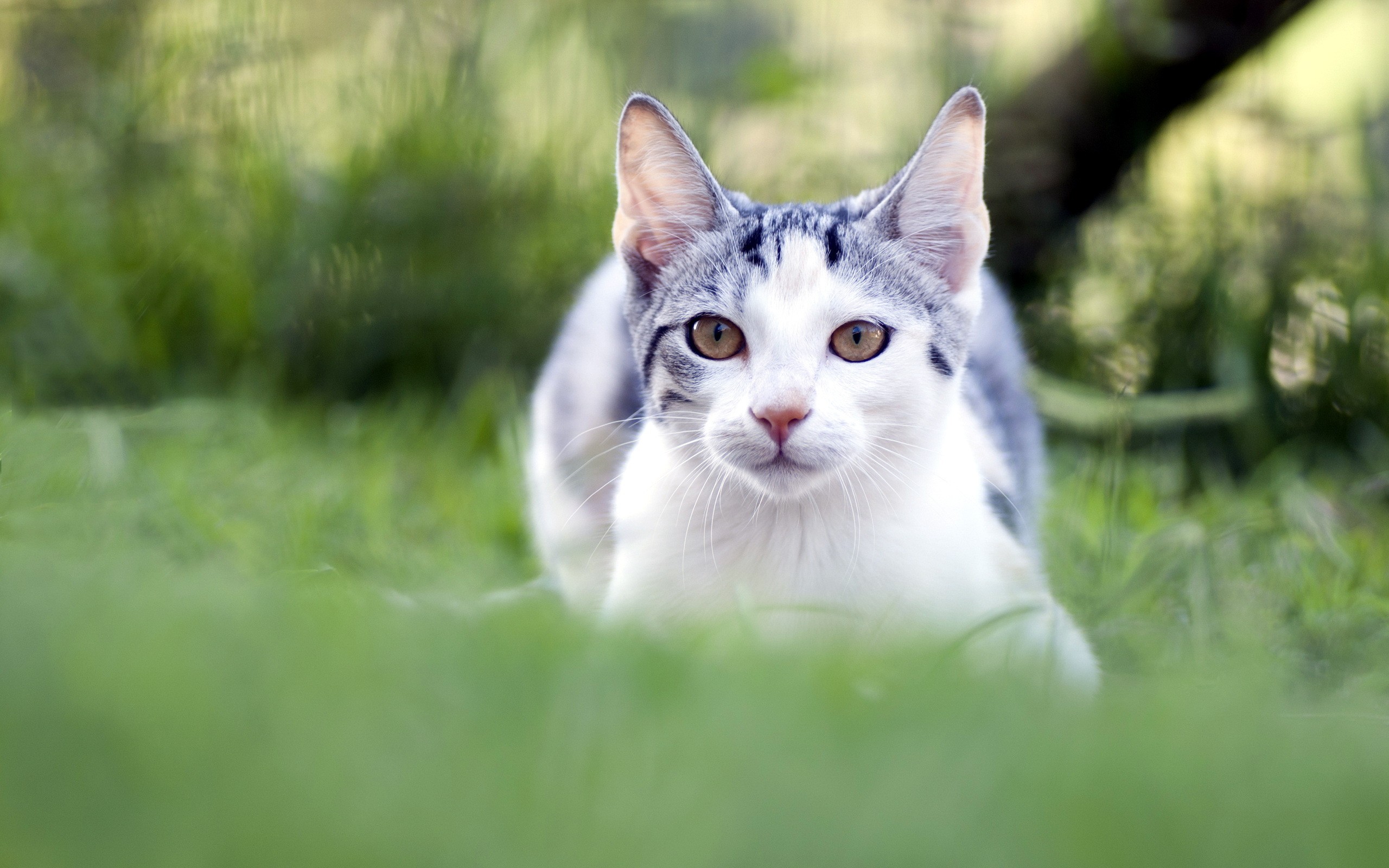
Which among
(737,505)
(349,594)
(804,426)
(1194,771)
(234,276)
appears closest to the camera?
(1194,771)

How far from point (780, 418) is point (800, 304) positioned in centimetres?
23

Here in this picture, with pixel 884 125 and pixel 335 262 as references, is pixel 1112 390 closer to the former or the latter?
pixel 884 125

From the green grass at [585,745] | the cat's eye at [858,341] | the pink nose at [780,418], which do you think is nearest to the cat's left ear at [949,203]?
the cat's eye at [858,341]

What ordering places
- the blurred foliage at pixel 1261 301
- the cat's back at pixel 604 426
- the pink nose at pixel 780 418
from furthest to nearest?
1. the blurred foliage at pixel 1261 301
2. the cat's back at pixel 604 426
3. the pink nose at pixel 780 418

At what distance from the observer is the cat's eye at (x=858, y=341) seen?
1.70m

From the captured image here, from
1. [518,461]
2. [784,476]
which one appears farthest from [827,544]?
[518,461]

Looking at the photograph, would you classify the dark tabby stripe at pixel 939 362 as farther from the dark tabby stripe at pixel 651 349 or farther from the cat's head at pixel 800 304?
the dark tabby stripe at pixel 651 349

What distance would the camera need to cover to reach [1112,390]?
2.91 meters

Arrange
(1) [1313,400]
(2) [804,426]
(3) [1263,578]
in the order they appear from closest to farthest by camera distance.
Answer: (2) [804,426]
(3) [1263,578]
(1) [1313,400]

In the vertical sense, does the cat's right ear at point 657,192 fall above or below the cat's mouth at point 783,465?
above

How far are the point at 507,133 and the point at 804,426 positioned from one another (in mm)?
2421

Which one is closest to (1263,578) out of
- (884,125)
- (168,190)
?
(884,125)

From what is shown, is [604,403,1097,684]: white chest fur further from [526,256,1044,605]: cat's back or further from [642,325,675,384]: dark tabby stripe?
[526,256,1044,605]: cat's back

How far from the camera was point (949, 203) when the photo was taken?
1.83 m
